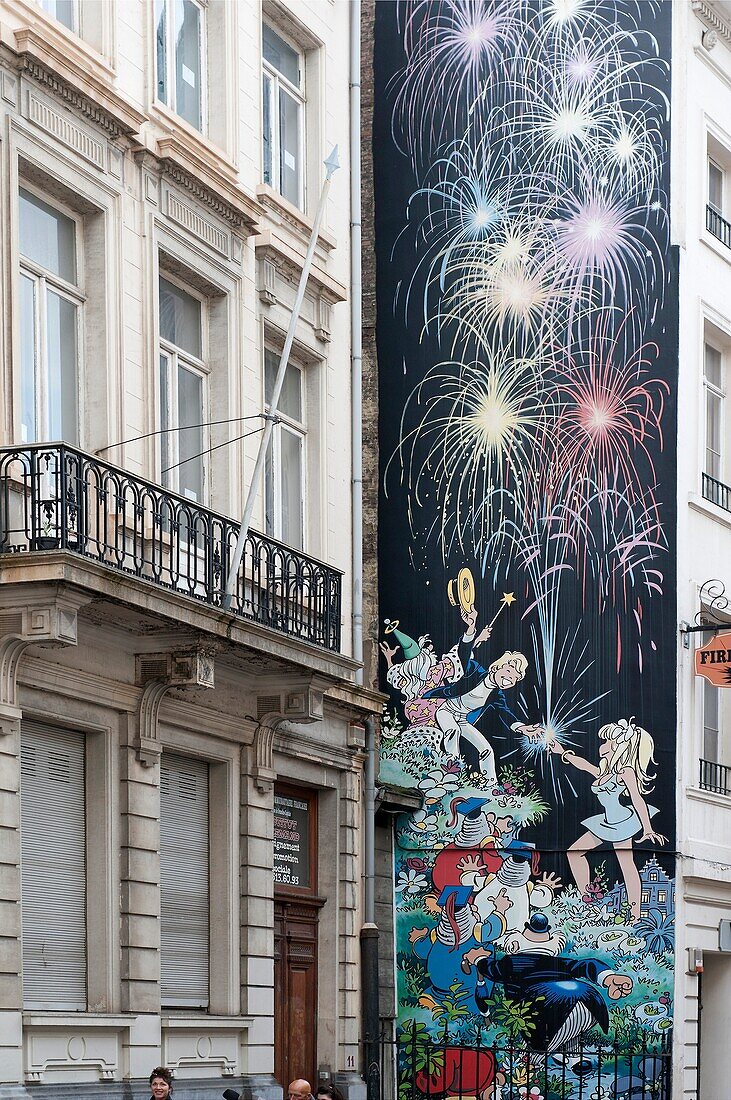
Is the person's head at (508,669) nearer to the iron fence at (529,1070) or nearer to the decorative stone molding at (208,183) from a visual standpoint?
the iron fence at (529,1070)

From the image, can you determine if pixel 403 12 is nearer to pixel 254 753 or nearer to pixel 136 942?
pixel 254 753

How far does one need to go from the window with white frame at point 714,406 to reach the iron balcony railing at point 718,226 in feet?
4.55

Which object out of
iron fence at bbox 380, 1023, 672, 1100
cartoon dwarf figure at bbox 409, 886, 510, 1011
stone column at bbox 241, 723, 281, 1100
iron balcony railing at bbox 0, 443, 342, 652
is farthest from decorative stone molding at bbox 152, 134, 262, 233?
iron fence at bbox 380, 1023, 672, 1100

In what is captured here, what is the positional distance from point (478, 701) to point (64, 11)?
9738 millimetres

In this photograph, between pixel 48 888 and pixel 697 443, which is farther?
pixel 697 443

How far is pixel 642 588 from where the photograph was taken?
23.0 metres

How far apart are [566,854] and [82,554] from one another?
32.8ft

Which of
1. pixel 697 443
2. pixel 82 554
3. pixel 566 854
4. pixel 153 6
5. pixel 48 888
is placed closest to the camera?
pixel 82 554

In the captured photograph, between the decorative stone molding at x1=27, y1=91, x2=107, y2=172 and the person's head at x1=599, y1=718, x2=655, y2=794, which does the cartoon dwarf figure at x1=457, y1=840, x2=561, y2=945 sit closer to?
the person's head at x1=599, y1=718, x2=655, y2=794

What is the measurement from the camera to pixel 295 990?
65.1ft

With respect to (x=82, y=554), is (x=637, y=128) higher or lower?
higher

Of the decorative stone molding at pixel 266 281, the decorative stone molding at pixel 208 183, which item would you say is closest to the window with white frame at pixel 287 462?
the decorative stone molding at pixel 266 281

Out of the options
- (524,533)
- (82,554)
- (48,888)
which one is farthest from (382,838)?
(82,554)

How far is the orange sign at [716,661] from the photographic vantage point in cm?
2288
